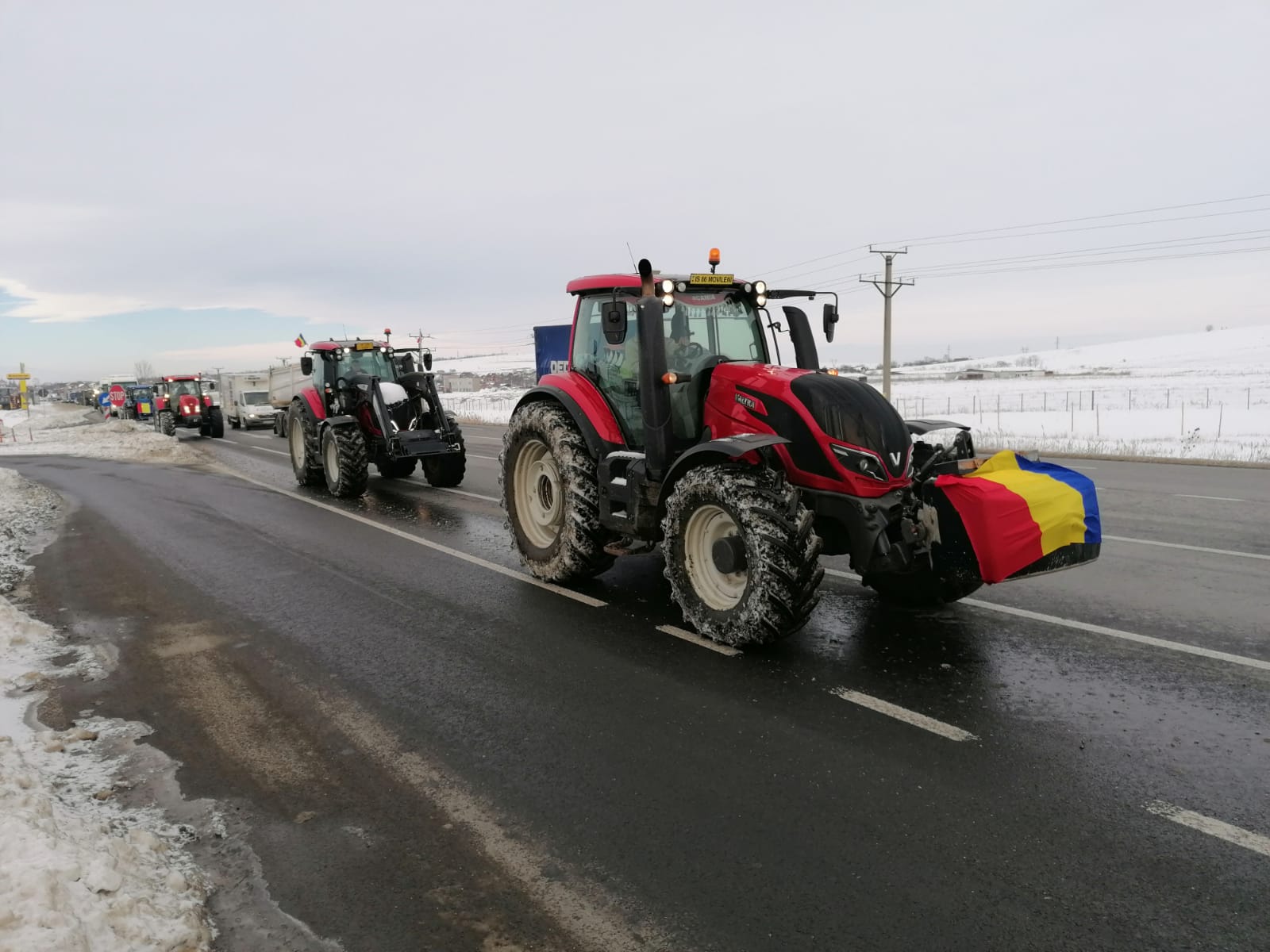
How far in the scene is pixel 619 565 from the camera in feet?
24.8

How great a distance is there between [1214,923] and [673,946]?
1747mm

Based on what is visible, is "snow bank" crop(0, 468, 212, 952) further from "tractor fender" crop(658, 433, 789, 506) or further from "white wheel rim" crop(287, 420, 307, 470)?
"white wheel rim" crop(287, 420, 307, 470)

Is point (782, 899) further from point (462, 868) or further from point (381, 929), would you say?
point (381, 929)

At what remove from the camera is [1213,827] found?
312 centimetres

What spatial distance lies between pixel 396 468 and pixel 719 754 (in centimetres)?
1150

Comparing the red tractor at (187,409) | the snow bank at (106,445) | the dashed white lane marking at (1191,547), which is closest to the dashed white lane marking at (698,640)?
the dashed white lane marking at (1191,547)

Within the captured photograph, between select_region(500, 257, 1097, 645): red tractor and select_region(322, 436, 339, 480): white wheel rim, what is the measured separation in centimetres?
602

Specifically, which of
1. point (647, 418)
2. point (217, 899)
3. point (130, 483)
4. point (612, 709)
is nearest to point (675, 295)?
point (647, 418)

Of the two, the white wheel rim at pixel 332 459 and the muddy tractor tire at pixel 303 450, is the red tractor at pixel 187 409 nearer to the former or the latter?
the muddy tractor tire at pixel 303 450

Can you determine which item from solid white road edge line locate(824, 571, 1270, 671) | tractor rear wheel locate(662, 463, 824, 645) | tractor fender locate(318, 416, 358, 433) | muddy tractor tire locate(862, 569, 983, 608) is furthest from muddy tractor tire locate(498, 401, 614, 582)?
tractor fender locate(318, 416, 358, 433)

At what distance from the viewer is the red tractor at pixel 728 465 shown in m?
4.82

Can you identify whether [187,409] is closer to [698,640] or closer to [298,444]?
[298,444]

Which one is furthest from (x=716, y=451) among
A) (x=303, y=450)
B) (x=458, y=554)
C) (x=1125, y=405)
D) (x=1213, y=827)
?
(x=1125, y=405)

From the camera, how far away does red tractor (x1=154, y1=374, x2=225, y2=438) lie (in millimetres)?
27953
